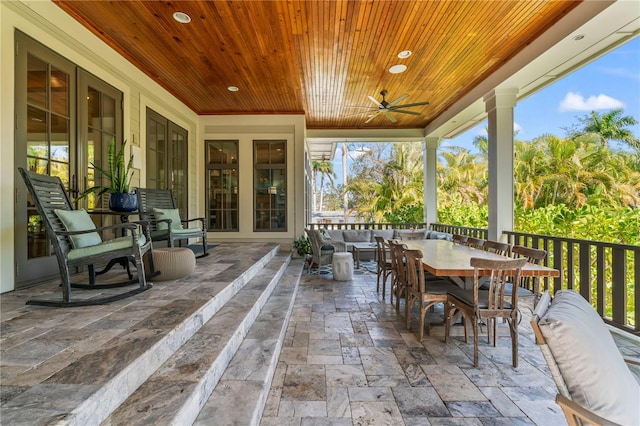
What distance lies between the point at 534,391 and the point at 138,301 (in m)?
2.99

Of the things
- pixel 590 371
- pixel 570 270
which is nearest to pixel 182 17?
pixel 590 371

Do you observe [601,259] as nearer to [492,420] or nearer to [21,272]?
[492,420]

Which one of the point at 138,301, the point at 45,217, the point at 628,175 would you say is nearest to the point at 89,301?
the point at 138,301

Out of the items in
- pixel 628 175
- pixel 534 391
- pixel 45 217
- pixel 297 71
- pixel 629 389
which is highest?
pixel 297 71

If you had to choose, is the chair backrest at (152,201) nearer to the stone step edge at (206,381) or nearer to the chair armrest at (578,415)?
the stone step edge at (206,381)

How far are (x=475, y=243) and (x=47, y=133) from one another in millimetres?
5201

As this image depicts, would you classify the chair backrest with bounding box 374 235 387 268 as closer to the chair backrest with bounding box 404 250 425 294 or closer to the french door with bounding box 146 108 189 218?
the chair backrest with bounding box 404 250 425 294

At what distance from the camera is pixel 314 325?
126 inches

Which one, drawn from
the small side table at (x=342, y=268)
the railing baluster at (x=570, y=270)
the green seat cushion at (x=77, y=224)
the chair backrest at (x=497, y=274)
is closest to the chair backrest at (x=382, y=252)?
the small side table at (x=342, y=268)

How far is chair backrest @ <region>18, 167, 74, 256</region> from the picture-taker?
7.49 feet

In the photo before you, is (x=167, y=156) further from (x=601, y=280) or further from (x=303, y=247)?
(x=601, y=280)

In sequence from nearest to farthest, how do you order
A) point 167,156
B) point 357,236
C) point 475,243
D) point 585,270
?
point 585,270 → point 475,243 → point 167,156 → point 357,236

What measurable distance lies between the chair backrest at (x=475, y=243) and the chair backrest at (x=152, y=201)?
4.27 metres

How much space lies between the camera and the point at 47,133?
3096mm
